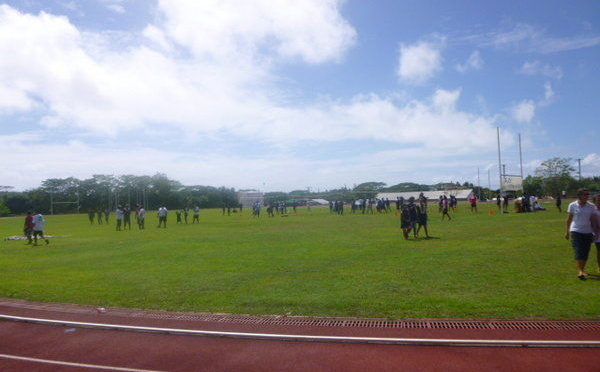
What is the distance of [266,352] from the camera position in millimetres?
5504

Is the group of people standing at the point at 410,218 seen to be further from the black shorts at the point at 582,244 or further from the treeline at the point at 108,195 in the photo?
the treeline at the point at 108,195

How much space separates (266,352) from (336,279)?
386cm

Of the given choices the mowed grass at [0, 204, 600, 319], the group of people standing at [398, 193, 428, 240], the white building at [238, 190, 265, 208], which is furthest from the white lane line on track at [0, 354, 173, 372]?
the white building at [238, 190, 265, 208]

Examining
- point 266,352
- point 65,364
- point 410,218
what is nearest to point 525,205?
point 410,218

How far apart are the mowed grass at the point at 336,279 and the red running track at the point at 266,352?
729 mm

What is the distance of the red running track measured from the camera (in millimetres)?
4910

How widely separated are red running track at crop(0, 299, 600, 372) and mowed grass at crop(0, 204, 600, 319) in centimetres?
73

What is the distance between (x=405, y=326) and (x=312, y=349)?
5.06ft

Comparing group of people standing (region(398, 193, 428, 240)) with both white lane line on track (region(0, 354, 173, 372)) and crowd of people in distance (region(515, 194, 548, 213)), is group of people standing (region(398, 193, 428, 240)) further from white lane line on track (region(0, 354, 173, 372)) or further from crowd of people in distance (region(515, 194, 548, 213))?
crowd of people in distance (region(515, 194, 548, 213))

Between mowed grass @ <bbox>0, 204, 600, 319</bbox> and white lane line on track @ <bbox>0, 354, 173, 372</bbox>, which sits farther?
mowed grass @ <bbox>0, 204, 600, 319</bbox>

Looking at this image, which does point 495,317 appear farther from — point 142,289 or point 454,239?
point 454,239

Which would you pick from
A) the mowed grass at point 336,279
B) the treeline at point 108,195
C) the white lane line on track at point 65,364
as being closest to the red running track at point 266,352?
the white lane line on track at point 65,364

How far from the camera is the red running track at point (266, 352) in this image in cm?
491

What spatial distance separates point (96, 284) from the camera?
32.0 feet
